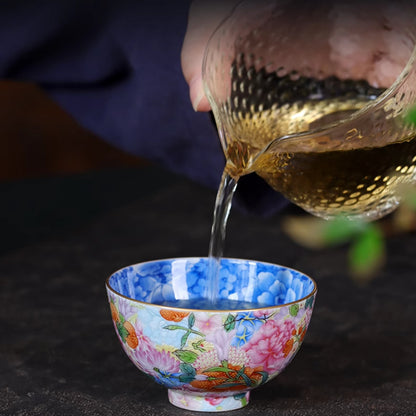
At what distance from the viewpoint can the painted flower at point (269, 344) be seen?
Result: 49cm

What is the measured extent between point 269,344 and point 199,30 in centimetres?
30

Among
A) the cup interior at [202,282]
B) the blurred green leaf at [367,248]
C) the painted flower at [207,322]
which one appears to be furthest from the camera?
the cup interior at [202,282]

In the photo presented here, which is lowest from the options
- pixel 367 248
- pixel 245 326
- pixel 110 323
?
pixel 110 323

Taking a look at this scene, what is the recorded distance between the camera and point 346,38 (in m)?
0.64

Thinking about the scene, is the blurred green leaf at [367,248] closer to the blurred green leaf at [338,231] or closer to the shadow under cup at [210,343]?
the blurred green leaf at [338,231]

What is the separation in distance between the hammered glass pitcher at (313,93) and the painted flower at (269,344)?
0.35 ft

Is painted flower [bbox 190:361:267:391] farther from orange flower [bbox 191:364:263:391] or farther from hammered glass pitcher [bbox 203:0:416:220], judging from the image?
hammered glass pitcher [bbox 203:0:416:220]

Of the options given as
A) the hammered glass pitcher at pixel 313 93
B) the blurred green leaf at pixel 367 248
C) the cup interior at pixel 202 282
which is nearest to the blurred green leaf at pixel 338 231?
the blurred green leaf at pixel 367 248

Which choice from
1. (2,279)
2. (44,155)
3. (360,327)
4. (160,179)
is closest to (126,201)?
(160,179)

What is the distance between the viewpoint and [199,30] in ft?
2.13

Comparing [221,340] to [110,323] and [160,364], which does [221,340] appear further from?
[110,323]

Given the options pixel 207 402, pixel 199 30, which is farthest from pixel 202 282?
pixel 199 30

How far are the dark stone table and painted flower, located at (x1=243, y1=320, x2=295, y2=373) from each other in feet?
0.16

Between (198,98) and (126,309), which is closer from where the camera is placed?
(126,309)
